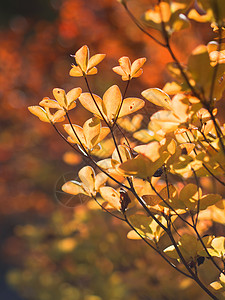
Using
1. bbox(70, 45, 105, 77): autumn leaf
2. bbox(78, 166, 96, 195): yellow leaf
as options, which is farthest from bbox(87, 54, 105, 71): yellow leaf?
bbox(78, 166, 96, 195): yellow leaf

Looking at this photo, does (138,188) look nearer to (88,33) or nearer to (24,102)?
(88,33)

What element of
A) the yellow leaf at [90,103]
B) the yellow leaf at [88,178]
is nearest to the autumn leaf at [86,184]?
the yellow leaf at [88,178]

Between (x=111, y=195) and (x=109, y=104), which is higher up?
(x=109, y=104)

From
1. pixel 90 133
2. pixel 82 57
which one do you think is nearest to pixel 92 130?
pixel 90 133

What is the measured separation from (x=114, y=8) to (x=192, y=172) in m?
3.88

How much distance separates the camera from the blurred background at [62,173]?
1.59 meters

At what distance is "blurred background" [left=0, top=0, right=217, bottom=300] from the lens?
1589mm

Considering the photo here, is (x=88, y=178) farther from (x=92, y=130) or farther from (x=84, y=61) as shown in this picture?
(x=84, y=61)

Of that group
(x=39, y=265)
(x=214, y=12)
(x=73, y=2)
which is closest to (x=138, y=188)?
(x=214, y=12)

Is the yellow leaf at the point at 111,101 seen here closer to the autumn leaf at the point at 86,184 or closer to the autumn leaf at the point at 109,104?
the autumn leaf at the point at 109,104

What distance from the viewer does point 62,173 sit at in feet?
12.0

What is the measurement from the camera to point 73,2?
440cm

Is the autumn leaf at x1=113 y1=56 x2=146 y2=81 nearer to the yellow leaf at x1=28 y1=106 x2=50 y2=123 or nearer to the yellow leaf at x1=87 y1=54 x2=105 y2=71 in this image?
the yellow leaf at x1=87 y1=54 x2=105 y2=71

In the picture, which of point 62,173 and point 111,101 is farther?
point 62,173
